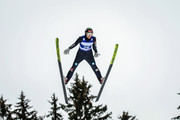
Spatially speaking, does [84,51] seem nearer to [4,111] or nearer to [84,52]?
[84,52]

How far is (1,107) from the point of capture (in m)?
13.1

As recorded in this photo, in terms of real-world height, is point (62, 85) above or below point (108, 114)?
above

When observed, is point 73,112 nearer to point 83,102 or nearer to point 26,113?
point 83,102

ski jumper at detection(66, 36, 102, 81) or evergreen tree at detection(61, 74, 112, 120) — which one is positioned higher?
ski jumper at detection(66, 36, 102, 81)

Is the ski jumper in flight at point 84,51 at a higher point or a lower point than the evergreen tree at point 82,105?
higher

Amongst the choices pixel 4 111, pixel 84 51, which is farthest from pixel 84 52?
pixel 4 111

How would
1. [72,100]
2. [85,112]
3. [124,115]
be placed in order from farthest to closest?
[124,115] < [72,100] < [85,112]

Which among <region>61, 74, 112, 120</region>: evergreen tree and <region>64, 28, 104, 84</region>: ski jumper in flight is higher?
<region>64, 28, 104, 84</region>: ski jumper in flight

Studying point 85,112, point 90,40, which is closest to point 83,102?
point 85,112

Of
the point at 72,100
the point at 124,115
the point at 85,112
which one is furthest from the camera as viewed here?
the point at 124,115

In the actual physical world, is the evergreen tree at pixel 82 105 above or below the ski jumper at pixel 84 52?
below

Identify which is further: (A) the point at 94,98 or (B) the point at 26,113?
(B) the point at 26,113

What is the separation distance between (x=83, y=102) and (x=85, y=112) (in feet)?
1.83

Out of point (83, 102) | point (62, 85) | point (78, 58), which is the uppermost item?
point (78, 58)
